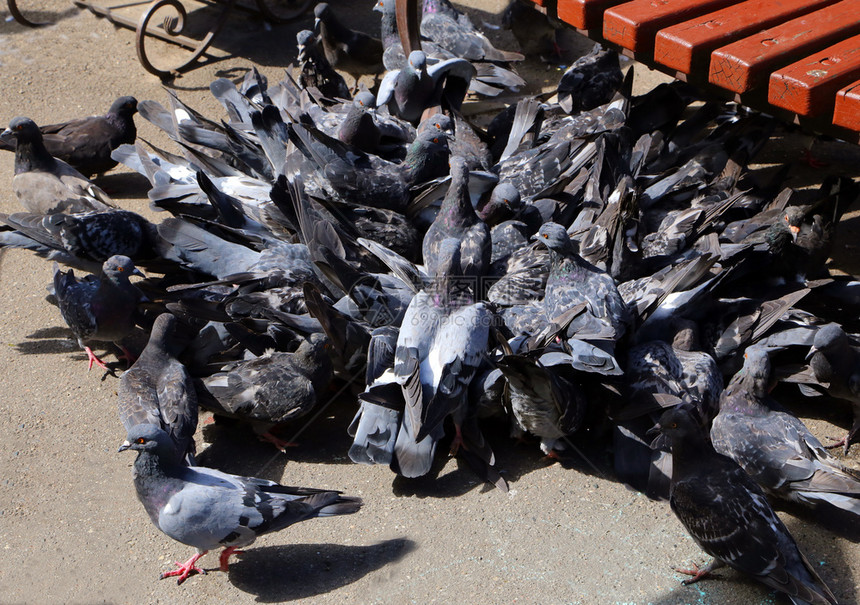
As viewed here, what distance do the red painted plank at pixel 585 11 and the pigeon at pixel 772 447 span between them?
7.16 feet

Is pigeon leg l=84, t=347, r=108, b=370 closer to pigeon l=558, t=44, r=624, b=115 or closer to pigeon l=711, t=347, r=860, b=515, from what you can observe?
pigeon l=711, t=347, r=860, b=515

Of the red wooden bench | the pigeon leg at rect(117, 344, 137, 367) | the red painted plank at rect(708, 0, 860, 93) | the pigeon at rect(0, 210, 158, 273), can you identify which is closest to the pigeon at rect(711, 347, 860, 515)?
the red wooden bench

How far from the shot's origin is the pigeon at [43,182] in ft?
16.8

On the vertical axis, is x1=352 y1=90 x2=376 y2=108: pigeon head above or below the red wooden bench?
below

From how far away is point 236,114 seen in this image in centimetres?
581

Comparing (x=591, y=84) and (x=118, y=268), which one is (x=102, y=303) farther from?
(x=591, y=84)

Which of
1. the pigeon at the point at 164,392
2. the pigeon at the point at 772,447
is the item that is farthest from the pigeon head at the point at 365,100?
the pigeon at the point at 772,447

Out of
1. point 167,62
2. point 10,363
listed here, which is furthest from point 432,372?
point 167,62

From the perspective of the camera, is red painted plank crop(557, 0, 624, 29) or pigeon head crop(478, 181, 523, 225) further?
pigeon head crop(478, 181, 523, 225)

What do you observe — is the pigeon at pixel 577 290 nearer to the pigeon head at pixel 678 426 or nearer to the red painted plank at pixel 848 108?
the pigeon head at pixel 678 426

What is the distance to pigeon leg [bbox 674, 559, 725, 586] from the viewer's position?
3076mm

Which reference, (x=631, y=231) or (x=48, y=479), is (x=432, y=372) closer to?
(x=631, y=231)

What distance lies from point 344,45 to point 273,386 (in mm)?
4303

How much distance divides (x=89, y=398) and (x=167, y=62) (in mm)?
4402
